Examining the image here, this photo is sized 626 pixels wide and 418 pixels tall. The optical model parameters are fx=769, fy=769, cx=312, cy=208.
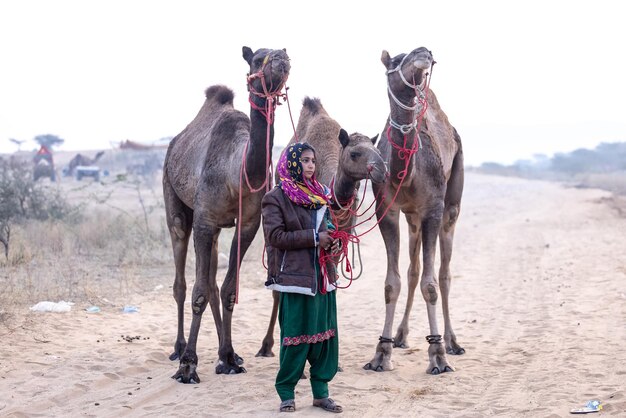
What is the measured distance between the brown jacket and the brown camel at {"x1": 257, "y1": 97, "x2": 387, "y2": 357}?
93cm

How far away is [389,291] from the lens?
779 cm

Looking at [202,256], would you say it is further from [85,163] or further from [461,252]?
[85,163]

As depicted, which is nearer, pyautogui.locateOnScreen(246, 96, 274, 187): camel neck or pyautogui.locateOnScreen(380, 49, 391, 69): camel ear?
pyautogui.locateOnScreen(246, 96, 274, 187): camel neck

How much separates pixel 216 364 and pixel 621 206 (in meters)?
22.3

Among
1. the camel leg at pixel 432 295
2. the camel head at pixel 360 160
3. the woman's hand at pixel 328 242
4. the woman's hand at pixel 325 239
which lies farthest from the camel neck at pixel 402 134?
the woman's hand at pixel 325 239

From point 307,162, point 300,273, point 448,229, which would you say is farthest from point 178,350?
point 448,229

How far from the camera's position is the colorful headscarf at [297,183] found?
5.93 m

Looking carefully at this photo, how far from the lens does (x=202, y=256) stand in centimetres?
752

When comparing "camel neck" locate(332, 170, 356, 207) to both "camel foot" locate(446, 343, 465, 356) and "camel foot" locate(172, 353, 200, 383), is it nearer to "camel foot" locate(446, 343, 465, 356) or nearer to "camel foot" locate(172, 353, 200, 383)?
"camel foot" locate(172, 353, 200, 383)

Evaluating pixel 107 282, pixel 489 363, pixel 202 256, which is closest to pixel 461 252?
pixel 107 282

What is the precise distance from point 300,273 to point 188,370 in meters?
1.98

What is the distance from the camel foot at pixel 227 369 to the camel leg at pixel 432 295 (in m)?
1.84

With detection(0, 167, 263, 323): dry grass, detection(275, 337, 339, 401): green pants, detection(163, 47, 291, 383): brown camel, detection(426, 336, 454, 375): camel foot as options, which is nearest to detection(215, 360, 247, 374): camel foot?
detection(163, 47, 291, 383): brown camel

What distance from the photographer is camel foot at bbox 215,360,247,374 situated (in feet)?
24.6
